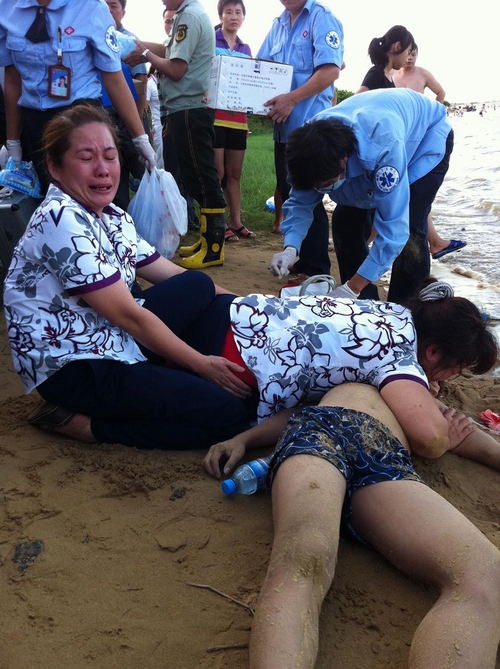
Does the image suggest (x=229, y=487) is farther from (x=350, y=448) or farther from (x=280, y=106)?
(x=280, y=106)

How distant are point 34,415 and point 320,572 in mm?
1360

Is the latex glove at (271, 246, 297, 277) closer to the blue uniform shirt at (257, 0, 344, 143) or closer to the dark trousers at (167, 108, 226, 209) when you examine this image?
the dark trousers at (167, 108, 226, 209)

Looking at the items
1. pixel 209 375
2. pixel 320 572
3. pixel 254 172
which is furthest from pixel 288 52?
pixel 254 172

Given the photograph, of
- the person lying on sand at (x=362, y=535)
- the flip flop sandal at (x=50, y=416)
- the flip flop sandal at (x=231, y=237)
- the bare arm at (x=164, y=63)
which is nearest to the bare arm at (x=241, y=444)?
the person lying on sand at (x=362, y=535)

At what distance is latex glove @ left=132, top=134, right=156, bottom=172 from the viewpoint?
3.60 metres

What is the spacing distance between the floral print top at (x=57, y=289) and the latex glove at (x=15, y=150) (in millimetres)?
1372

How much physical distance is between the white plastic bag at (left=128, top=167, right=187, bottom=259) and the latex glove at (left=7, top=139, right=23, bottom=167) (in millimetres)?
667

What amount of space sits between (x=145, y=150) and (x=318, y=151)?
138 centimetres

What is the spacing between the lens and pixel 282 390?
2.16m

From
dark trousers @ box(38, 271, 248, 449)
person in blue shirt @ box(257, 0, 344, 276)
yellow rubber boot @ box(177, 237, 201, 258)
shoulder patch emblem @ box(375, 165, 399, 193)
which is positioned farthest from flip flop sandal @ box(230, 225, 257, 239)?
dark trousers @ box(38, 271, 248, 449)

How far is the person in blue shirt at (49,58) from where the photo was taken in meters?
2.96

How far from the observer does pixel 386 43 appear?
4773 millimetres

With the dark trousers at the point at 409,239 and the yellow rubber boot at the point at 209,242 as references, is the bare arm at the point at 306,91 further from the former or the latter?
the dark trousers at the point at 409,239

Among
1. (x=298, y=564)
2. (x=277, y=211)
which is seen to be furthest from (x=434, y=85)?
(x=298, y=564)
